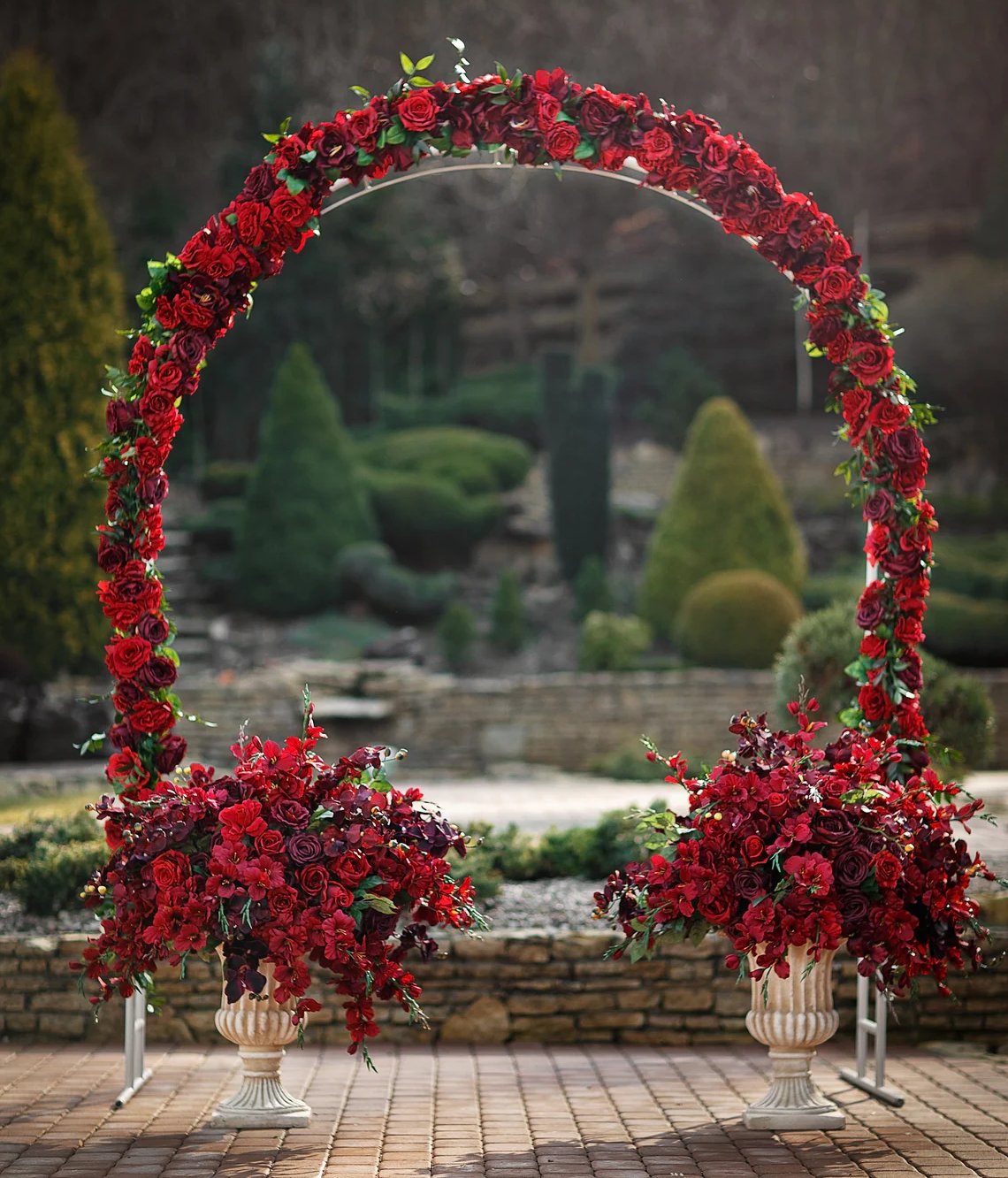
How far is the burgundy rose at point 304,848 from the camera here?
141 inches

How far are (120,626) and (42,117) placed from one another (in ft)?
28.5

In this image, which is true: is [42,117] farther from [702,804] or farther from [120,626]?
[702,804]

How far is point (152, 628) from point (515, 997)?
187 cm

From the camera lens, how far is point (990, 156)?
2184 cm

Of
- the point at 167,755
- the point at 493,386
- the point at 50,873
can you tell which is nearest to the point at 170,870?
the point at 167,755

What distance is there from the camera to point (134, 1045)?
4148 millimetres

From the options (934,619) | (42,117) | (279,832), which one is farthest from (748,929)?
(934,619)

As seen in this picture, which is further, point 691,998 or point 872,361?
point 691,998

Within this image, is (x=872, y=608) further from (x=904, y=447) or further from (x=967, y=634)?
(x=967, y=634)

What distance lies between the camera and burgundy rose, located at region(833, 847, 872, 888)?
12.0ft

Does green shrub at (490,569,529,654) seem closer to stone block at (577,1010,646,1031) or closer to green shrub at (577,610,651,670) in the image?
green shrub at (577,610,651,670)

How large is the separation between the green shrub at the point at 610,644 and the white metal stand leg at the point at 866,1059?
32.4 feet

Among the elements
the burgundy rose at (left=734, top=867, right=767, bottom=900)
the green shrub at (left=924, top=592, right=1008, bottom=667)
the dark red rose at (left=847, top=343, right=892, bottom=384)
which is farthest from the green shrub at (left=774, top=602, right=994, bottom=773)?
the green shrub at (left=924, top=592, right=1008, bottom=667)

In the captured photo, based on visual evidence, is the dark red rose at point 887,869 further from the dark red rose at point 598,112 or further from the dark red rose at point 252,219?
the dark red rose at point 252,219
